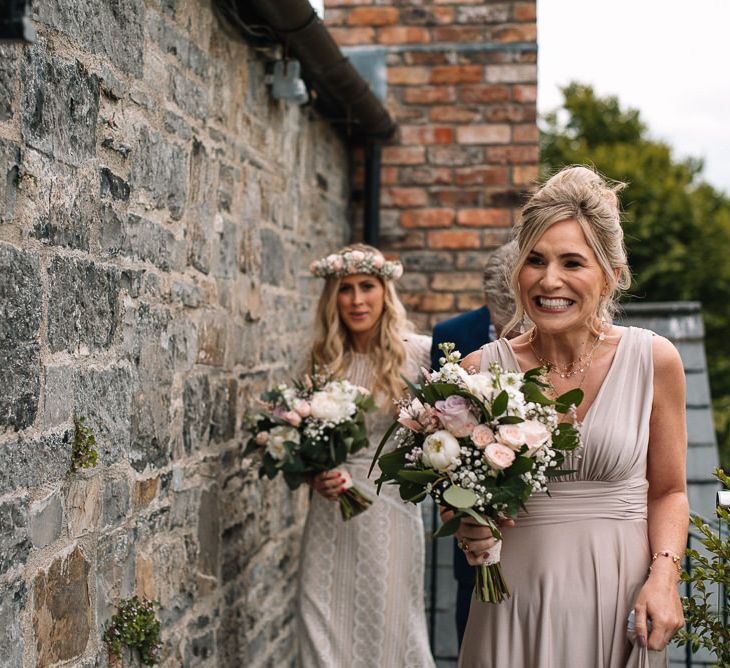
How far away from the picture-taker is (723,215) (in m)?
19.3

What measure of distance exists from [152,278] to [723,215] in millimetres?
18058

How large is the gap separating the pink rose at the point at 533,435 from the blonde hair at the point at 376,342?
177 cm

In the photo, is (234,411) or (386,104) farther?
(386,104)

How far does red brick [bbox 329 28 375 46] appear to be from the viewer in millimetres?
6859

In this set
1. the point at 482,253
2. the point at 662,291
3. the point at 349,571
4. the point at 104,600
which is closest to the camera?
the point at 104,600

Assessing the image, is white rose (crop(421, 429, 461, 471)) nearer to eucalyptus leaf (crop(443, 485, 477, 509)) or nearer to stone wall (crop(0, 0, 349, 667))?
eucalyptus leaf (crop(443, 485, 477, 509))

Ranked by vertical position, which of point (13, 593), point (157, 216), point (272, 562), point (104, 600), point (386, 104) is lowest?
point (272, 562)

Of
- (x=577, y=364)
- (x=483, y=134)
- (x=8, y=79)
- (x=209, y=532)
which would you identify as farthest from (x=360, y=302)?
(x=483, y=134)

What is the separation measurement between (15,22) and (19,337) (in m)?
0.79

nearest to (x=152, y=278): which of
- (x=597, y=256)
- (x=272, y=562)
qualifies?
(x=597, y=256)

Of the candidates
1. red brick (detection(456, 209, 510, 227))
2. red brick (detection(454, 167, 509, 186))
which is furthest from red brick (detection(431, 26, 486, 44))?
red brick (detection(456, 209, 510, 227))

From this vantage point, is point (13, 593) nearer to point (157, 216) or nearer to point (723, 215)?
point (157, 216)

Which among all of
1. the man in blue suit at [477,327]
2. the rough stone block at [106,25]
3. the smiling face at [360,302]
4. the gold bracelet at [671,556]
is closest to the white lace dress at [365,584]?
the man in blue suit at [477,327]

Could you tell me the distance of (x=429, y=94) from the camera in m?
6.76
